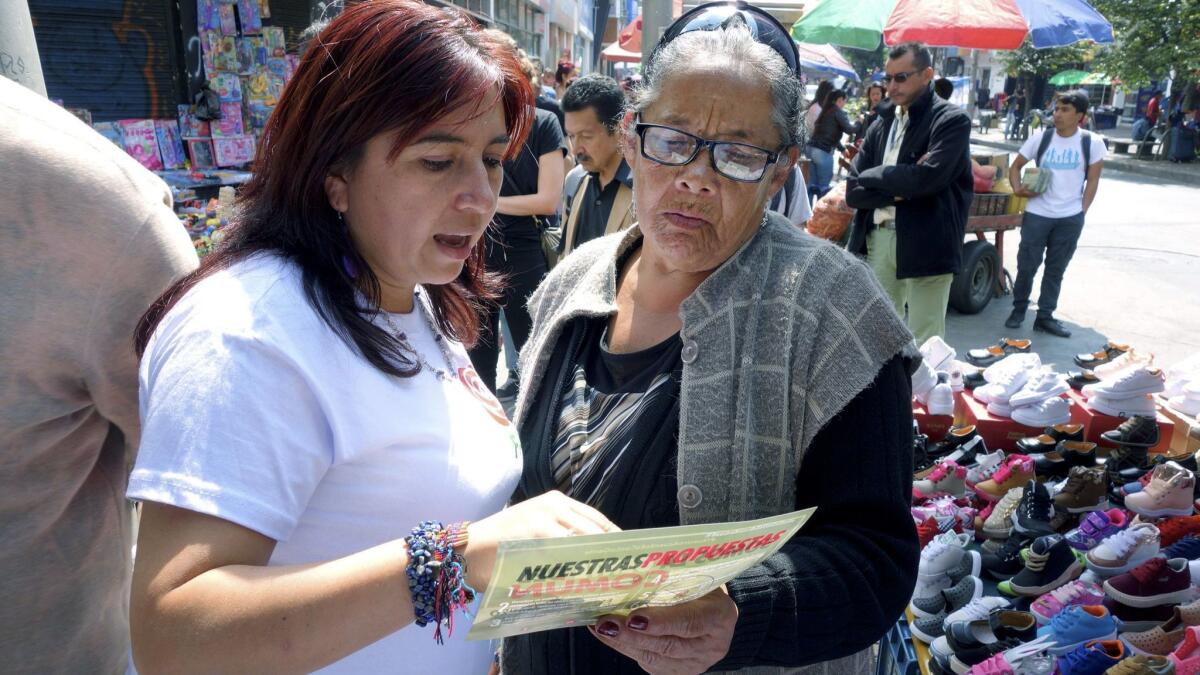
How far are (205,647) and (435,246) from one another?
66cm

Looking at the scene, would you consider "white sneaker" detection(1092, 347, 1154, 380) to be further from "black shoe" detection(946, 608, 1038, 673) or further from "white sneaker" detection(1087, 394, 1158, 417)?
"black shoe" detection(946, 608, 1038, 673)

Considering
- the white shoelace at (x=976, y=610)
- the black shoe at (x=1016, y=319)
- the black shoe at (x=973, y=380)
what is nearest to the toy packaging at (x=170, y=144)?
the black shoe at (x=973, y=380)

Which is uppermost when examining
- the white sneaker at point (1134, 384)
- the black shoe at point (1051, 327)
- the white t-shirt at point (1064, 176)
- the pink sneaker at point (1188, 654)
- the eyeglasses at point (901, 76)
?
the eyeglasses at point (901, 76)

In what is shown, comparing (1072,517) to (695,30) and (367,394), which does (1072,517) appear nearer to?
(695,30)

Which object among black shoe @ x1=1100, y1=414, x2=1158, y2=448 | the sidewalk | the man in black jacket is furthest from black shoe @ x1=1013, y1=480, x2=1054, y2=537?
the sidewalk

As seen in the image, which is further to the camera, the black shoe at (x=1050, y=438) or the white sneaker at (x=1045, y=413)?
the white sneaker at (x=1045, y=413)

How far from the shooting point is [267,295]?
41.9 inches

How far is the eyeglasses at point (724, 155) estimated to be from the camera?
1437mm

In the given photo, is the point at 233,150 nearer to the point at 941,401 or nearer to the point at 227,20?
the point at 227,20

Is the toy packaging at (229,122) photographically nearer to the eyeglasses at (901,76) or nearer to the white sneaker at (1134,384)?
the eyeglasses at (901,76)

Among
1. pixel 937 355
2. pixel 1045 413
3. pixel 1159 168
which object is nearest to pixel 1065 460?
pixel 1045 413

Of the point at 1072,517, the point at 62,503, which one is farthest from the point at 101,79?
the point at 1072,517

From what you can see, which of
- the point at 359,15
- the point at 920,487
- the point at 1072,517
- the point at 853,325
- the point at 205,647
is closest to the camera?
the point at 205,647

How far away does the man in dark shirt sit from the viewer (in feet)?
13.0
